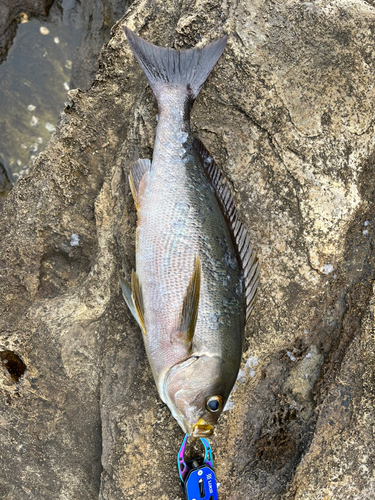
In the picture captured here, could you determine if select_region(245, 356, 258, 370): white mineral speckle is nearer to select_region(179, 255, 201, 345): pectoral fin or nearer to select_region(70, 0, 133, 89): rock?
select_region(179, 255, 201, 345): pectoral fin

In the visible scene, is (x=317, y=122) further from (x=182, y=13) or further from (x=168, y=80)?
(x=182, y=13)

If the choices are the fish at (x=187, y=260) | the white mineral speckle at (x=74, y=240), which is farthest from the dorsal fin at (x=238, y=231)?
the white mineral speckle at (x=74, y=240)

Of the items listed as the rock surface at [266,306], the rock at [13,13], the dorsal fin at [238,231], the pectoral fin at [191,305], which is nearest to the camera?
the pectoral fin at [191,305]

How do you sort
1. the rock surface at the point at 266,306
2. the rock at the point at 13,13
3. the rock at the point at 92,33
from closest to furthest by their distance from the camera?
the rock surface at the point at 266,306, the rock at the point at 13,13, the rock at the point at 92,33

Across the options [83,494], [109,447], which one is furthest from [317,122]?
[83,494]

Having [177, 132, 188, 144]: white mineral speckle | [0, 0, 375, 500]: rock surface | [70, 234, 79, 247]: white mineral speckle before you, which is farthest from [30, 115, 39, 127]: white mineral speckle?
[177, 132, 188, 144]: white mineral speckle

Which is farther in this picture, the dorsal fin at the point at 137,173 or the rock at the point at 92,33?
the rock at the point at 92,33

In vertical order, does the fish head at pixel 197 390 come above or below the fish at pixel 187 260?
below

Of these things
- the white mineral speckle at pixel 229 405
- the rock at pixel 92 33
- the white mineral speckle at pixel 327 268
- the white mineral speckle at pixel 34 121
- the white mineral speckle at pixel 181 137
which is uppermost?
the rock at pixel 92 33

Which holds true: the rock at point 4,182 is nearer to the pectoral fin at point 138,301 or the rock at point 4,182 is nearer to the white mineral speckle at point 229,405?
the pectoral fin at point 138,301
